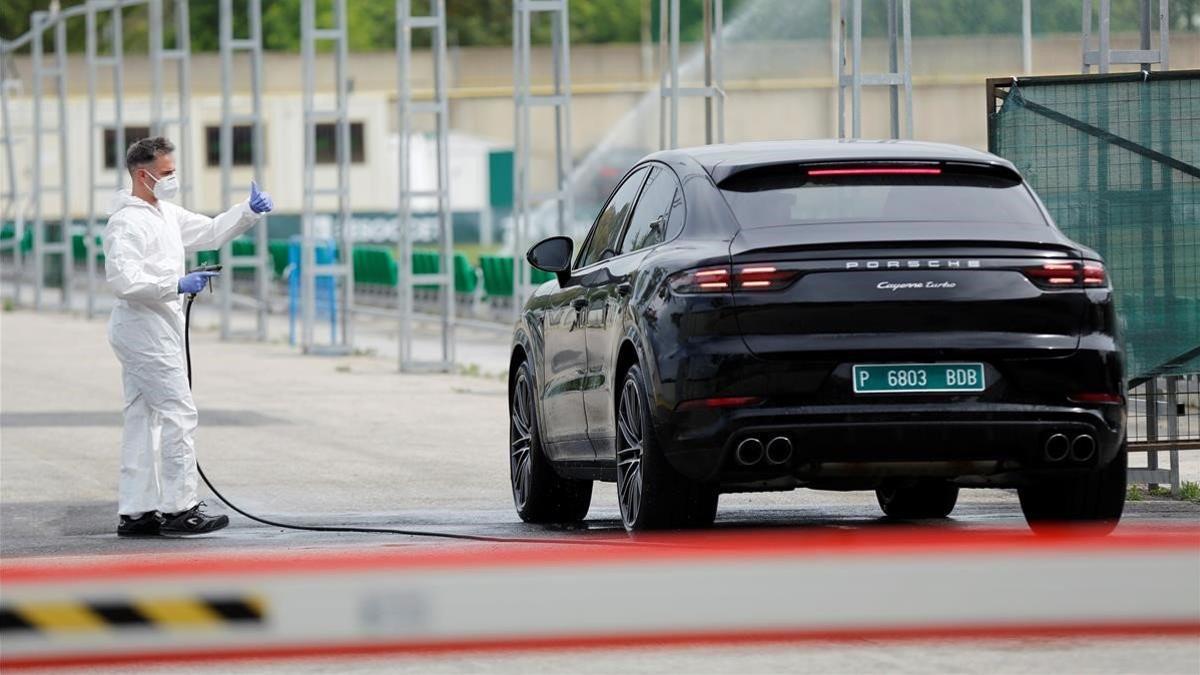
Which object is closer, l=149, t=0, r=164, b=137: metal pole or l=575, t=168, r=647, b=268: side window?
l=575, t=168, r=647, b=268: side window

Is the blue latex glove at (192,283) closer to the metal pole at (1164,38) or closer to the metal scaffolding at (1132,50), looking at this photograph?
the metal scaffolding at (1132,50)

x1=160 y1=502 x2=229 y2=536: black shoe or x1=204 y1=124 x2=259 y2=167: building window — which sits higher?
x1=204 y1=124 x2=259 y2=167: building window

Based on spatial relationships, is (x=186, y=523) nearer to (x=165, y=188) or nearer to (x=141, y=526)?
(x=141, y=526)

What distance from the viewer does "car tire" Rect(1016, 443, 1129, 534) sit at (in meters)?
9.78

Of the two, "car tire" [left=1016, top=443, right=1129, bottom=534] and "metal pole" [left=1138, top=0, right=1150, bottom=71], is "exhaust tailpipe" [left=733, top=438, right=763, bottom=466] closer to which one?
"car tire" [left=1016, top=443, right=1129, bottom=534]

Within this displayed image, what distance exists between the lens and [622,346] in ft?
32.7

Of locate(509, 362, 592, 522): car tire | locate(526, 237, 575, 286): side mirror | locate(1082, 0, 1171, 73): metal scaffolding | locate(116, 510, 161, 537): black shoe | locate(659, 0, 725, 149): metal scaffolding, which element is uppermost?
locate(659, 0, 725, 149): metal scaffolding

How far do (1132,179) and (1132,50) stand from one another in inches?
40.2

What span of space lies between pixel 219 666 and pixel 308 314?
23.1 meters

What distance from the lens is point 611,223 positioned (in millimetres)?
11266

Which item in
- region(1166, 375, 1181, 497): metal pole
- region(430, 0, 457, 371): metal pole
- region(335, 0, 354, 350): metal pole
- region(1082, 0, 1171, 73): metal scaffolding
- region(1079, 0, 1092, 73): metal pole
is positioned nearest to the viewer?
region(1166, 375, 1181, 497): metal pole

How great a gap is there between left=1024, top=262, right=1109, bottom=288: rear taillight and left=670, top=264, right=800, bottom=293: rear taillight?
888mm

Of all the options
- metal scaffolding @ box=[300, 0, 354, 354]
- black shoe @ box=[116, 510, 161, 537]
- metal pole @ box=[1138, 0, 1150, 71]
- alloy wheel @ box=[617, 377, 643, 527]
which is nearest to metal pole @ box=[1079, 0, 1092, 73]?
metal pole @ box=[1138, 0, 1150, 71]

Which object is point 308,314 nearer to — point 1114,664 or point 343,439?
point 343,439
